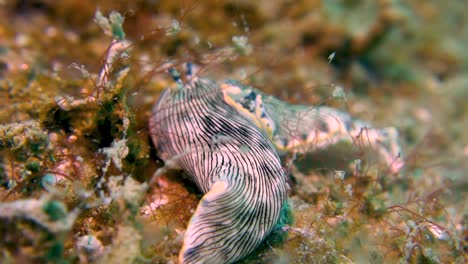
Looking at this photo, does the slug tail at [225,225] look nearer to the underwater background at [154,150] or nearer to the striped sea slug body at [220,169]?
the striped sea slug body at [220,169]

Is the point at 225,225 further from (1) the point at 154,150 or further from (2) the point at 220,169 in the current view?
(1) the point at 154,150

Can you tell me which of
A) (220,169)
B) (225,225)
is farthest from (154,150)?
(225,225)

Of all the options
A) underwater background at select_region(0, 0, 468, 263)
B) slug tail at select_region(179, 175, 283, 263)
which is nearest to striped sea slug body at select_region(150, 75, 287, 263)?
slug tail at select_region(179, 175, 283, 263)

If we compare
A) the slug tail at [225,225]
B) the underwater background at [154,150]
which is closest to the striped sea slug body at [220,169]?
the slug tail at [225,225]

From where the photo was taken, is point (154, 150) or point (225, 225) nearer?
point (225, 225)

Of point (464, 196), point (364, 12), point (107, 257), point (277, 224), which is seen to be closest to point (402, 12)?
point (364, 12)

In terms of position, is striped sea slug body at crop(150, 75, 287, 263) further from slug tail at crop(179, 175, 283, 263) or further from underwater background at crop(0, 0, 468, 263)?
underwater background at crop(0, 0, 468, 263)

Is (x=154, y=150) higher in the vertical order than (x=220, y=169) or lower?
lower
